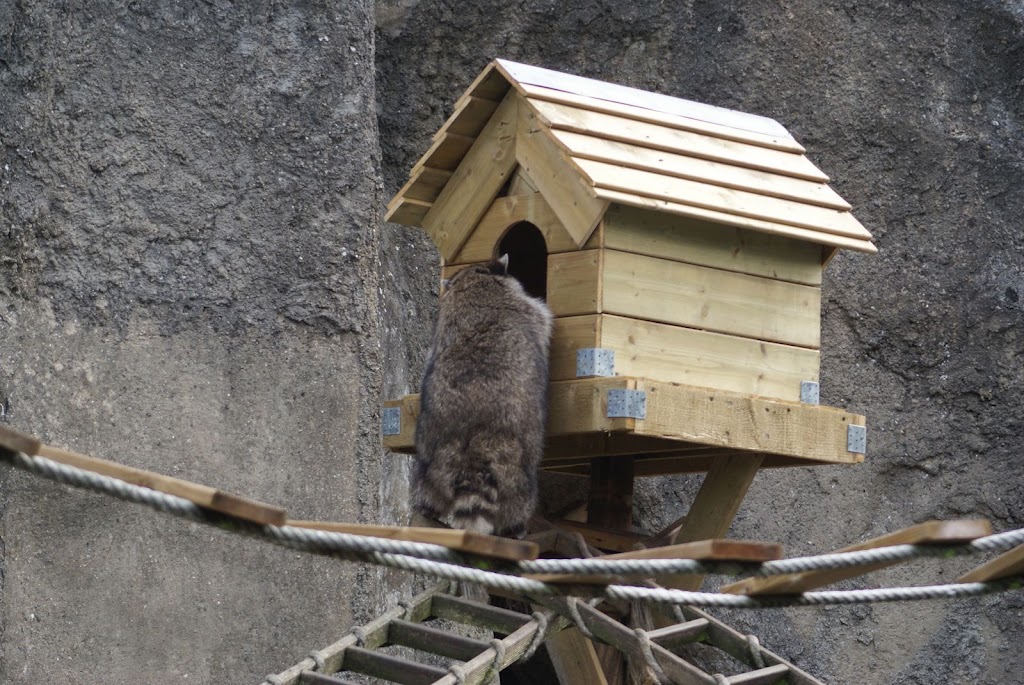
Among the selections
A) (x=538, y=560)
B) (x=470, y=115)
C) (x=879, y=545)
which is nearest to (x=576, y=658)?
(x=470, y=115)

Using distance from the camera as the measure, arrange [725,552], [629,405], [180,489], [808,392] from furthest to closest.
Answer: [808,392], [629,405], [725,552], [180,489]

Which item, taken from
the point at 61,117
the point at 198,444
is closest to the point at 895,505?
the point at 198,444

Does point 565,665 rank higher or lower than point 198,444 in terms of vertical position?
lower

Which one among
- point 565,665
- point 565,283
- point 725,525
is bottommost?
point 565,665

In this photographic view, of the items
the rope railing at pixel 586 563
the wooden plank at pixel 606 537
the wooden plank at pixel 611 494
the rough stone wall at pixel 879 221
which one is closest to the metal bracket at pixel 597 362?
the wooden plank at pixel 606 537

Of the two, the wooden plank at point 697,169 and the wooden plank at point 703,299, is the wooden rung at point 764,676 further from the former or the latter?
the wooden plank at point 697,169

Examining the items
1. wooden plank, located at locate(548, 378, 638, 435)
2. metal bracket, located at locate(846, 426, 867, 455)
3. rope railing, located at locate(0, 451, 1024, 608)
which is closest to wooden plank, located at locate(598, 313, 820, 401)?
wooden plank, located at locate(548, 378, 638, 435)

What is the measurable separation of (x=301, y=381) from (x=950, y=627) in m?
3.39

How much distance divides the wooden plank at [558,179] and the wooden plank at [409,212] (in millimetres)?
595

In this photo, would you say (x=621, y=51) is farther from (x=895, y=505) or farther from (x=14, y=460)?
(x=14, y=460)

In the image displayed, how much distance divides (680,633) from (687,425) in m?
0.78

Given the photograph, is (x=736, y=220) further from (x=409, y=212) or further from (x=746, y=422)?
(x=409, y=212)

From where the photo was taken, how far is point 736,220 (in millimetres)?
4812

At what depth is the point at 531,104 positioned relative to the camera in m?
4.97
